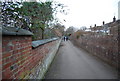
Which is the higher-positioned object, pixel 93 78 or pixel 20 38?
pixel 20 38

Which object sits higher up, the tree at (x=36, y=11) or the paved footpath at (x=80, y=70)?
the tree at (x=36, y=11)

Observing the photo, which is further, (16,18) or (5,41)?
(16,18)

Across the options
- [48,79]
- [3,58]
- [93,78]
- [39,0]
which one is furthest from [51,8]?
[3,58]

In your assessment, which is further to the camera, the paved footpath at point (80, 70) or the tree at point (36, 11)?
the paved footpath at point (80, 70)

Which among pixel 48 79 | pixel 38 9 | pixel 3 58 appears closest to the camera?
pixel 3 58

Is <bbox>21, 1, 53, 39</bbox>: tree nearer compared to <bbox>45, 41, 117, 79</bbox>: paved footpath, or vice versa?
<bbox>21, 1, 53, 39</bbox>: tree

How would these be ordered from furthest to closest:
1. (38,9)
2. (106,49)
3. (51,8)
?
(106,49) < (51,8) < (38,9)

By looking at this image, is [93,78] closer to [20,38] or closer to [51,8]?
[20,38]

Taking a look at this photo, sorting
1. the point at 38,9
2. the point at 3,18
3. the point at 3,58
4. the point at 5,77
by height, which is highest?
the point at 38,9

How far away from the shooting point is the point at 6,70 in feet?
4.98

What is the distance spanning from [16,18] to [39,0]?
160cm

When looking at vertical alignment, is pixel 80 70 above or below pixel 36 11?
below

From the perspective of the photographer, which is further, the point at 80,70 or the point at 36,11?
the point at 80,70

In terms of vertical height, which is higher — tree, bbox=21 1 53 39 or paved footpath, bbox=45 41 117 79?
tree, bbox=21 1 53 39
